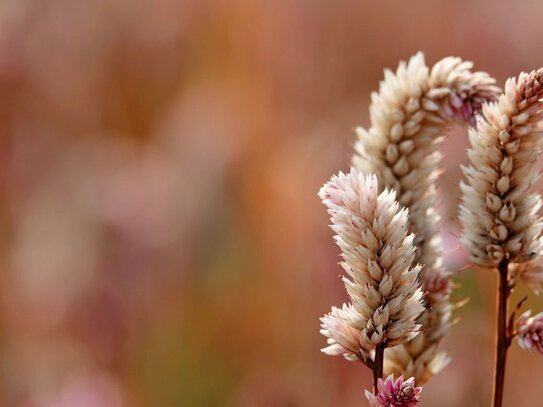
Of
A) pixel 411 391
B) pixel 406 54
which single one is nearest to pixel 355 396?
pixel 411 391

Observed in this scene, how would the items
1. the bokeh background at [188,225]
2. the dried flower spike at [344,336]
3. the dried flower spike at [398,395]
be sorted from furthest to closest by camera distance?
the bokeh background at [188,225], the dried flower spike at [344,336], the dried flower spike at [398,395]

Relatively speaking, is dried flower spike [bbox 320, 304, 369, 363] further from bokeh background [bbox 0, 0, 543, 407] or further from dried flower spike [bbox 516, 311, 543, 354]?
bokeh background [bbox 0, 0, 543, 407]

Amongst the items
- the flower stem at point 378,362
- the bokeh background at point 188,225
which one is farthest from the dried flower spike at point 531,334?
the bokeh background at point 188,225

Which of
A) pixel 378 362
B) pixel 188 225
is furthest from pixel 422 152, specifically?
pixel 188 225

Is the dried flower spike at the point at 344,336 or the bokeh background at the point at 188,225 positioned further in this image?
the bokeh background at the point at 188,225

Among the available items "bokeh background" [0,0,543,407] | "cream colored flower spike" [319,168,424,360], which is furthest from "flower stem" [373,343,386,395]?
"bokeh background" [0,0,543,407]

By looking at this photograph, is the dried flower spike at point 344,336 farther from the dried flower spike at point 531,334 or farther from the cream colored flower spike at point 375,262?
the dried flower spike at point 531,334

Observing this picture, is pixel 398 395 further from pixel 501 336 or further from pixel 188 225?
pixel 188 225
